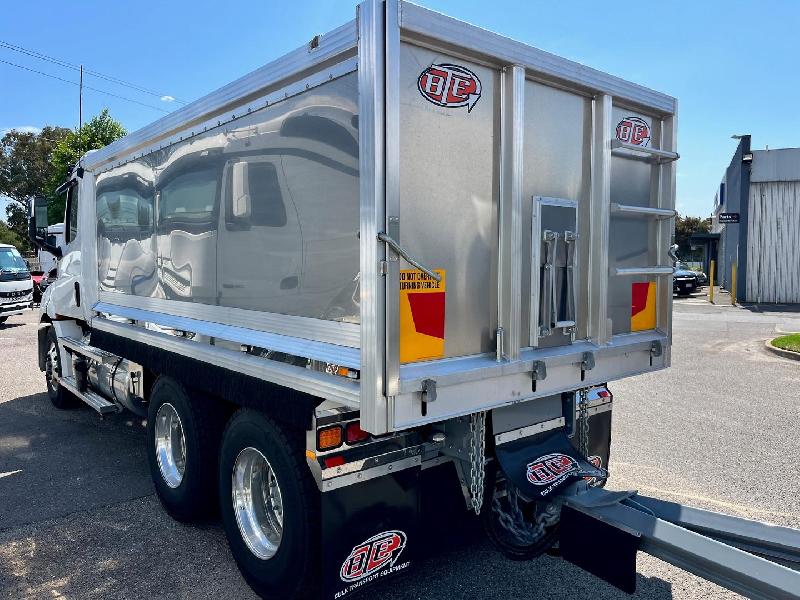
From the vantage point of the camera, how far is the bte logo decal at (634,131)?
3.65 metres

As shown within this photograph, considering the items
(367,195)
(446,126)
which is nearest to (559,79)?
(446,126)

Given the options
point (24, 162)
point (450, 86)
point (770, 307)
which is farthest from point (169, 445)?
point (24, 162)

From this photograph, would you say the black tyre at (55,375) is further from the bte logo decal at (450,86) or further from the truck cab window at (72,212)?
the bte logo decal at (450,86)

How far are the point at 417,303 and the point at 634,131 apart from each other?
213 cm

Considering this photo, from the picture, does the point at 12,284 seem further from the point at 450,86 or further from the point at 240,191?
the point at 450,86

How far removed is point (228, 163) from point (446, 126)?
151 cm

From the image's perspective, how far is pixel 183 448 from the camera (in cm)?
→ 417

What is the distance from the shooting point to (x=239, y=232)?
346 cm

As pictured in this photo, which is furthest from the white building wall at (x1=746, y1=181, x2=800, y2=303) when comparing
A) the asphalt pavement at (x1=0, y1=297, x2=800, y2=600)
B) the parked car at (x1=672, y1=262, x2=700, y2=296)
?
the asphalt pavement at (x1=0, y1=297, x2=800, y2=600)

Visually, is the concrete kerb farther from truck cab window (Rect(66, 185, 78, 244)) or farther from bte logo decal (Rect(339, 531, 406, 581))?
truck cab window (Rect(66, 185, 78, 244))

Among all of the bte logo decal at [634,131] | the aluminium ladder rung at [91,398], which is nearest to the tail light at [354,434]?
the bte logo decal at [634,131]

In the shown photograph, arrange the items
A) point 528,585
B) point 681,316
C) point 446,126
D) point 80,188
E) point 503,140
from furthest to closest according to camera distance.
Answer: point 681,316 < point 80,188 < point 528,585 < point 503,140 < point 446,126

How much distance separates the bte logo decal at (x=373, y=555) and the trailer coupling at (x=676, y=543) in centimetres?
81

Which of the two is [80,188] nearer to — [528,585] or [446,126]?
[446,126]
